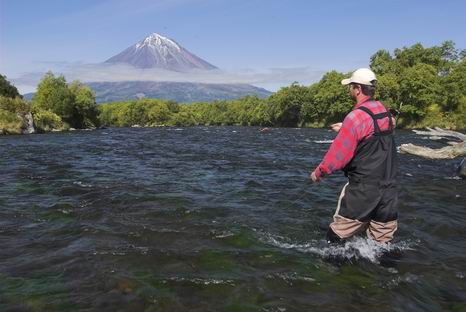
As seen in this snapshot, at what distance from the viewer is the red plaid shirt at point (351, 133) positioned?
666 centimetres

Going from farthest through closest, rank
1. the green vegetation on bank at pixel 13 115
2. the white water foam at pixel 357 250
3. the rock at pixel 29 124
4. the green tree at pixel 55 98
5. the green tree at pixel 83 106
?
the green tree at pixel 83 106, the green tree at pixel 55 98, the rock at pixel 29 124, the green vegetation on bank at pixel 13 115, the white water foam at pixel 357 250

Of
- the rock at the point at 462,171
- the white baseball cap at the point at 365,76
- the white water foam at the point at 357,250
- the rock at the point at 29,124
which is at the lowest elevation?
the rock at the point at 29,124

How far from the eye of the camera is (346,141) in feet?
22.0

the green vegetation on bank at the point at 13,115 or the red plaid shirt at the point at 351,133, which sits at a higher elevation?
the red plaid shirt at the point at 351,133

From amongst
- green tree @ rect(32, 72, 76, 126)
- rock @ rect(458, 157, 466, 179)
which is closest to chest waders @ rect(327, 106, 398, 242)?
rock @ rect(458, 157, 466, 179)

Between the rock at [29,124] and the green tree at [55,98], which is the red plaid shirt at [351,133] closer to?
the rock at [29,124]

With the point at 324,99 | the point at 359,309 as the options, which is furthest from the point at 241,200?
the point at 324,99

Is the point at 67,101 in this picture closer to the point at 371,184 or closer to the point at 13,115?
the point at 13,115

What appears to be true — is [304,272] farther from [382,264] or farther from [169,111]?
[169,111]

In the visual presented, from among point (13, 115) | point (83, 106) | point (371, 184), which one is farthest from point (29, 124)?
point (371, 184)

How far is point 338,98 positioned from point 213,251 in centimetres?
10470

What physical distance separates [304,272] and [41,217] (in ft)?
21.7

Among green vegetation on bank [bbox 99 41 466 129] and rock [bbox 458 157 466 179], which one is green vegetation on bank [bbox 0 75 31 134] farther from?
rock [bbox 458 157 466 179]

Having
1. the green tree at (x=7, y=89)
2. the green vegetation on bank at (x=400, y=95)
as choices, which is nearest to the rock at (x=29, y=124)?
the green tree at (x=7, y=89)
